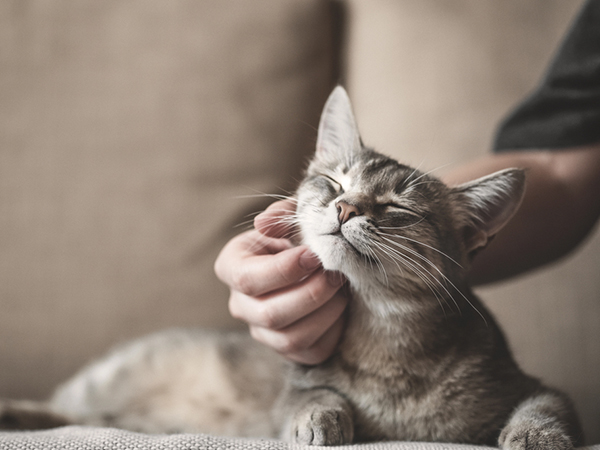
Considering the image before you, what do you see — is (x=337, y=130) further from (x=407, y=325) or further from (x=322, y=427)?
(x=322, y=427)

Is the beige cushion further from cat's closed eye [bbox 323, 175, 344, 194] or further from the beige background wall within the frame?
cat's closed eye [bbox 323, 175, 344, 194]

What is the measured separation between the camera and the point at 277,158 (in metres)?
1.34

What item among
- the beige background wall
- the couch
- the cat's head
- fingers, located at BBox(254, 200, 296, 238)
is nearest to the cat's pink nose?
the cat's head

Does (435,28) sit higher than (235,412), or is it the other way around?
(435,28)

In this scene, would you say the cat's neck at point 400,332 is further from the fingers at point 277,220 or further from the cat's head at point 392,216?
the fingers at point 277,220

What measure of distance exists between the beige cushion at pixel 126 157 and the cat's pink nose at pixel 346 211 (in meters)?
0.65

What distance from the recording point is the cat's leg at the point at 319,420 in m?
0.66

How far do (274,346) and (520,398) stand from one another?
1.34 feet

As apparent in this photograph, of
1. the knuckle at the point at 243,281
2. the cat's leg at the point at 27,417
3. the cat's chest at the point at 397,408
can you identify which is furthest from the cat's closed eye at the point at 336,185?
the cat's leg at the point at 27,417

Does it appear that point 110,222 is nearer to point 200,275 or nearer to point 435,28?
point 200,275

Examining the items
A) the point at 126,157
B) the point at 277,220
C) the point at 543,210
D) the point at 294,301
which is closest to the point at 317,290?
the point at 294,301

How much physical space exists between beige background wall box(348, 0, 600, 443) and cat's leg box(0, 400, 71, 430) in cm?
111

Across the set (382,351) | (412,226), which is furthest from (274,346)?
(412,226)

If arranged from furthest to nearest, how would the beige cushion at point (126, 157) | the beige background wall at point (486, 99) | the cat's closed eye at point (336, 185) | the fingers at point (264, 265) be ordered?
the beige background wall at point (486, 99) < the beige cushion at point (126, 157) < the cat's closed eye at point (336, 185) < the fingers at point (264, 265)
